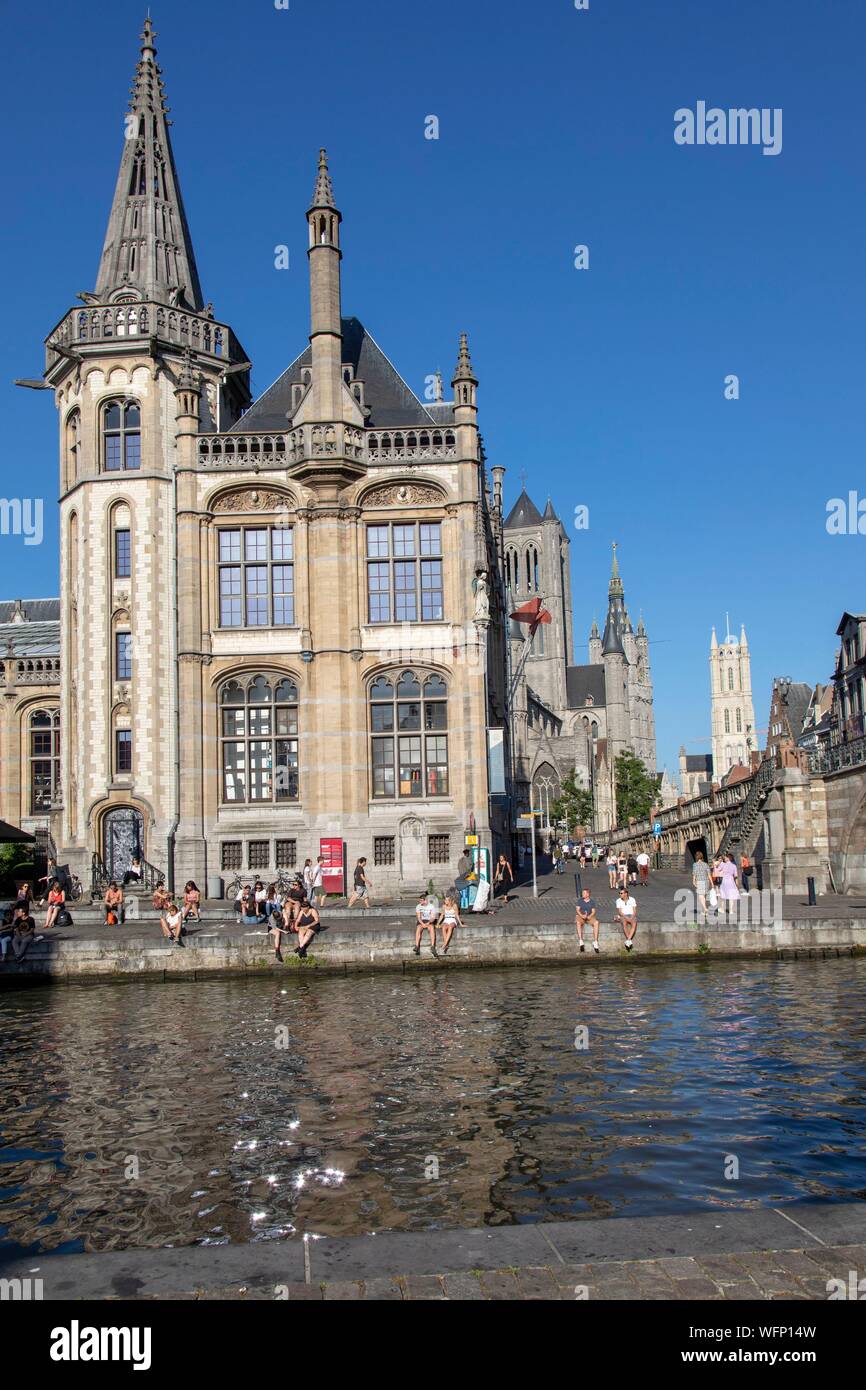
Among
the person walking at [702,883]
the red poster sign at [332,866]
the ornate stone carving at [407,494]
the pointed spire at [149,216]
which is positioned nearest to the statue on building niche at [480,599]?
the ornate stone carving at [407,494]

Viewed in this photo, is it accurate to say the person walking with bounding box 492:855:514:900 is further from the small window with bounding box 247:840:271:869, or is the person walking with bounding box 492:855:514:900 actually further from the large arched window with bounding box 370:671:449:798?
the small window with bounding box 247:840:271:869

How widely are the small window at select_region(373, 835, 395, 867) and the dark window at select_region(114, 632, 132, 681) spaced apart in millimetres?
10397

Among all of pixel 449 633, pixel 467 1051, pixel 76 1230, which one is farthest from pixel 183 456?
pixel 76 1230

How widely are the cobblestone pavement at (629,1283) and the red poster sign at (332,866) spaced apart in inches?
1193

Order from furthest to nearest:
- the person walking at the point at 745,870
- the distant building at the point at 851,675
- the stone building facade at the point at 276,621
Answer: the distant building at the point at 851,675
the stone building facade at the point at 276,621
the person walking at the point at 745,870

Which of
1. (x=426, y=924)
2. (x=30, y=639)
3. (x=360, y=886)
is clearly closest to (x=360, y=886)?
(x=360, y=886)

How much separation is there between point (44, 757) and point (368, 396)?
21.6m

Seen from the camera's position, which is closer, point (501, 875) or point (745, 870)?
point (745, 870)

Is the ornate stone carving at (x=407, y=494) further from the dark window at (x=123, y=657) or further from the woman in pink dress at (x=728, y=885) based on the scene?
the woman in pink dress at (x=728, y=885)

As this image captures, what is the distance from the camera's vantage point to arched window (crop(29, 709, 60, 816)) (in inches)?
1969

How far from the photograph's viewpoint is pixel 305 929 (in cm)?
2636

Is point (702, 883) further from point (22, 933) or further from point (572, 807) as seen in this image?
point (572, 807)

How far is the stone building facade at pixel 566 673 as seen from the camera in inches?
5167
